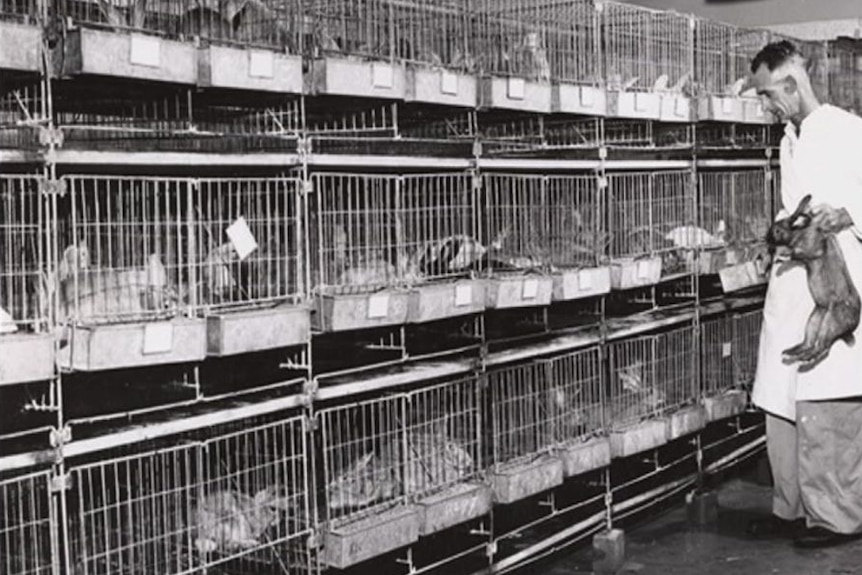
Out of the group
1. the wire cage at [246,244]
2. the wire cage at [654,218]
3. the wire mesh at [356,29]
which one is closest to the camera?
the wire cage at [246,244]

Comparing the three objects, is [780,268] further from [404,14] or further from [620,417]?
[404,14]

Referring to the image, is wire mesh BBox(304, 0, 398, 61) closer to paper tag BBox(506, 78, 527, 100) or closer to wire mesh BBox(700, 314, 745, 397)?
paper tag BBox(506, 78, 527, 100)

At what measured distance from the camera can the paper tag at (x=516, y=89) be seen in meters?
4.68

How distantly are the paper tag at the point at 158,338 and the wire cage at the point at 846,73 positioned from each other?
17.4ft

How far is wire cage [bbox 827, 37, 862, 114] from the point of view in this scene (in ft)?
24.7

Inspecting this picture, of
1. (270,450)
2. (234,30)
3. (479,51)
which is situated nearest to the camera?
(234,30)

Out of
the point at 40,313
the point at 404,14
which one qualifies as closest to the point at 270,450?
the point at 40,313

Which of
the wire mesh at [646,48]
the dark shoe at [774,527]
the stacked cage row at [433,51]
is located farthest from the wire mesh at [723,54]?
the dark shoe at [774,527]

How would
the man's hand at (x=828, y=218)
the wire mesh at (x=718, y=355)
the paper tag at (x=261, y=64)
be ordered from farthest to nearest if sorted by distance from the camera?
1. the wire mesh at (x=718, y=355)
2. the man's hand at (x=828, y=218)
3. the paper tag at (x=261, y=64)

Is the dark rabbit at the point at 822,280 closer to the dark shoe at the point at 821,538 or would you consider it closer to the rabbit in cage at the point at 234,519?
the dark shoe at the point at 821,538

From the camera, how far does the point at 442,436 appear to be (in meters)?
4.79

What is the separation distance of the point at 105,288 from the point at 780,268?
9.76 ft

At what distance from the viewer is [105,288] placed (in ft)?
12.1

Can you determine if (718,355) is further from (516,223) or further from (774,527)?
(516,223)
